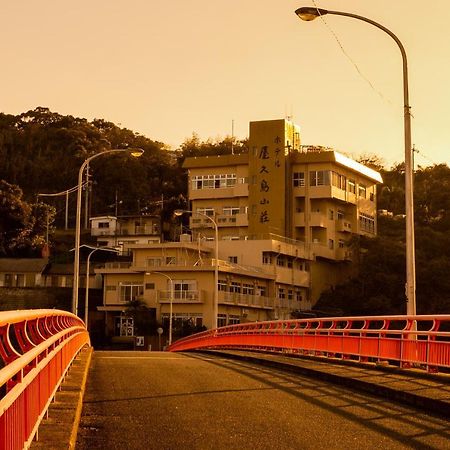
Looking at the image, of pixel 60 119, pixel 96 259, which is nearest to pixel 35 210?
pixel 96 259

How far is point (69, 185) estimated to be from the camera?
139750 mm

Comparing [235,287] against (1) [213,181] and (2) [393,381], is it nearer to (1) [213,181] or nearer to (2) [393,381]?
(1) [213,181]

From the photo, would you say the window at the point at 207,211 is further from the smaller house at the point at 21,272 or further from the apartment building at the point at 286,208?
the smaller house at the point at 21,272

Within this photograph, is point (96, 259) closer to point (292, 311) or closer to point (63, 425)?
point (292, 311)

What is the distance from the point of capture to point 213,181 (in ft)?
334

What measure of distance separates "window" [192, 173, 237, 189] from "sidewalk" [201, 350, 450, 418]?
7876cm

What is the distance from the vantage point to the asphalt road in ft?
31.9

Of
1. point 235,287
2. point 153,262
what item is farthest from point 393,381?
point 153,262

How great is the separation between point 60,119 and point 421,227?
255ft

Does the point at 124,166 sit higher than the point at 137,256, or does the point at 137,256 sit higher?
the point at 124,166

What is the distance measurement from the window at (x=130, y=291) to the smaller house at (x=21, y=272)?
15.2 m

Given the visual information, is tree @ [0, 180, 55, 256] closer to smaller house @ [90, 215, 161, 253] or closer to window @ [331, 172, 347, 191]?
smaller house @ [90, 215, 161, 253]

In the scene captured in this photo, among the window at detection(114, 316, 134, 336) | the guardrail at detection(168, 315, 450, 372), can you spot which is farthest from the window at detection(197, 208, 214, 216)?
the guardrail at detection(168, 315, 450, 372)

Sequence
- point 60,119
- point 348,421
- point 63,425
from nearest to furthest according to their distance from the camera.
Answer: point 63,425
point 348,421
point 60,119
